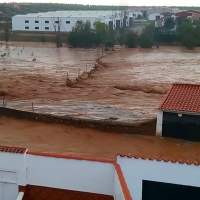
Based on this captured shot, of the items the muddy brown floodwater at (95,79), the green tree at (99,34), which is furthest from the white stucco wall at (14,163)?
the green tree at (99,34)

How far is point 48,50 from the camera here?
154 ft

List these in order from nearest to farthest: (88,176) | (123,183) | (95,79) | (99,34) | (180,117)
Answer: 1. (123,183)
2. (88,176)
3. (180,117)
4. (95,79)
5. (99,34)

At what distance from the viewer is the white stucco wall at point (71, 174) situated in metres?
7.53

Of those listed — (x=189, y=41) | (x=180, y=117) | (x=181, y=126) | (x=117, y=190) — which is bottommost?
(x=189, y=41)

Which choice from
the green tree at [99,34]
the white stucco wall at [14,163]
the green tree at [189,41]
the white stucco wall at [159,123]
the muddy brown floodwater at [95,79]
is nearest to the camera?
the white stucco wall at [14,163]

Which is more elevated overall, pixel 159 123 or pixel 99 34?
pixel 159 123

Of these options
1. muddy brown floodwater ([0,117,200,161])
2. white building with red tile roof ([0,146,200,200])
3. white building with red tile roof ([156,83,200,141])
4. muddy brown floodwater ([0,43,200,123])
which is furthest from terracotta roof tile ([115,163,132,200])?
muddy brown floodwater ([0,43,200,123])

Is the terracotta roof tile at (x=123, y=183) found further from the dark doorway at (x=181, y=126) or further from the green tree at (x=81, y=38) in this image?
the green tree at (x=81, y=38)

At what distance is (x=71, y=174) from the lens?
7.62 metres

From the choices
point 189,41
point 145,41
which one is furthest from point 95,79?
point 189,41

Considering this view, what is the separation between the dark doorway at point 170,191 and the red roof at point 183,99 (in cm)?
692

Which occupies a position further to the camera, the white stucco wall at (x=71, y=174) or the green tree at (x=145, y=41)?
the green tree at (x=145, y=41)

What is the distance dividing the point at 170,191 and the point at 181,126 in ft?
23.8

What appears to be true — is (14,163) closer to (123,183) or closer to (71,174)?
(71,174)
